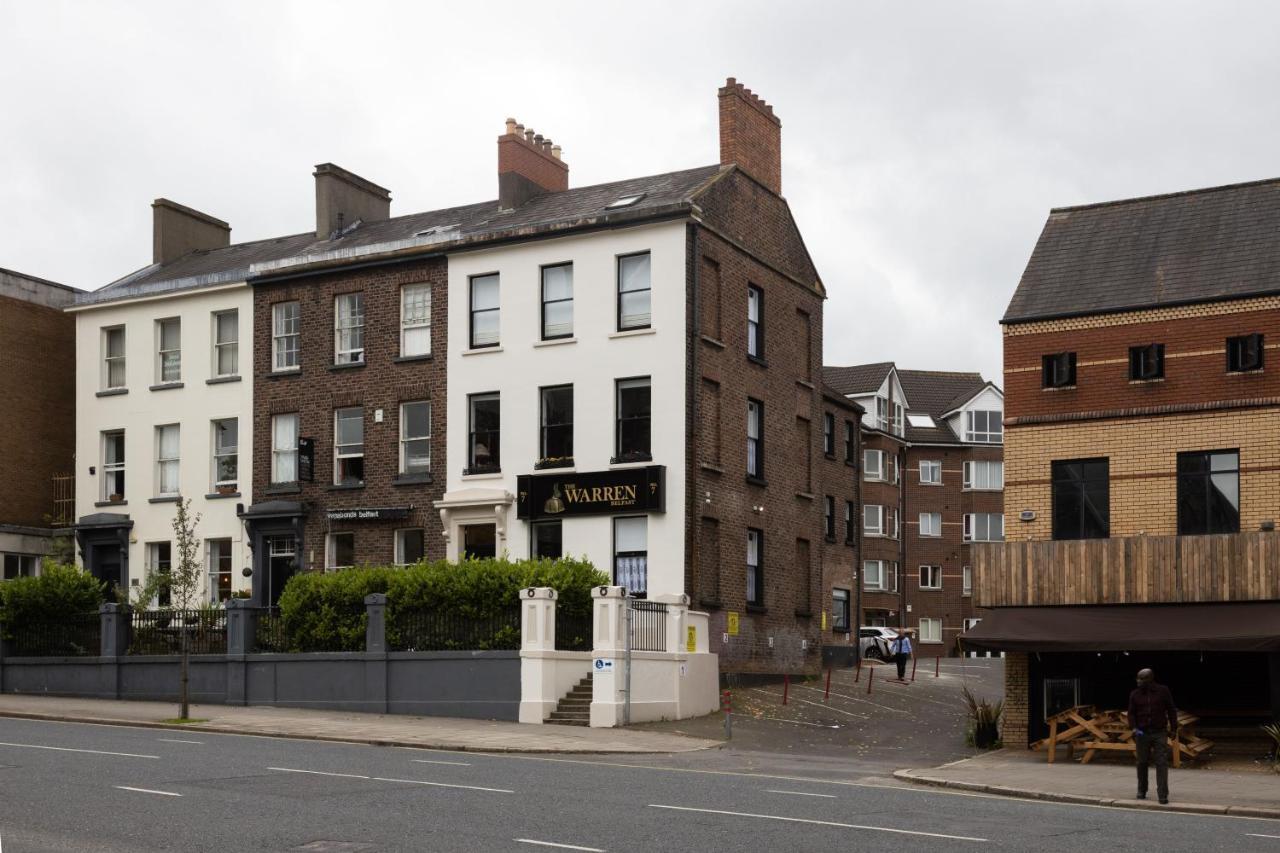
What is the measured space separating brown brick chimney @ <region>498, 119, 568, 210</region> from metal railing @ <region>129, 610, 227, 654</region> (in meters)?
13.2

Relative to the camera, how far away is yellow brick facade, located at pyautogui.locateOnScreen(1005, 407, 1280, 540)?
26578 mm

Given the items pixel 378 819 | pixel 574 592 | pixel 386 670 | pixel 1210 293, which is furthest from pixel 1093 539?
pixel 378 819

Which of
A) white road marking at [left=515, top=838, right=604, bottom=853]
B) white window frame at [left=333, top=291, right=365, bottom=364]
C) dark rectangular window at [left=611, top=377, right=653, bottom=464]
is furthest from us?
white window frame at [left=333, top=291, right=365, bottom=364]

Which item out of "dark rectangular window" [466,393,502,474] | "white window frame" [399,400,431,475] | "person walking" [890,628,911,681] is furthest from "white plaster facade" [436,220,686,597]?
"person walking" [890,628,911,681]

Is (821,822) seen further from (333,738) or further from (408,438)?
(408,438)

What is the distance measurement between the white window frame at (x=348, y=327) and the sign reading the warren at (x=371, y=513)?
3.89m

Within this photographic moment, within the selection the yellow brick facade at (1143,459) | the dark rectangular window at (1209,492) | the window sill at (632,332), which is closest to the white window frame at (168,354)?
the window sill at (632,332)

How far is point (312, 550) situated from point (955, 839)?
28432 millimetres

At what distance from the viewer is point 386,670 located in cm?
3194

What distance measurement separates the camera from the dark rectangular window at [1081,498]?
27.8 metres

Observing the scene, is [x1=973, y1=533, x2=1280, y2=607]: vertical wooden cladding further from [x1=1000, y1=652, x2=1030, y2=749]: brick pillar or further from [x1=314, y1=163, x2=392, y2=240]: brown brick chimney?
[x1=314, y1=163, x2=392, y2=240]: brown brick chimney

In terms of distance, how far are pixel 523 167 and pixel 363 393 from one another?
24.2 ft

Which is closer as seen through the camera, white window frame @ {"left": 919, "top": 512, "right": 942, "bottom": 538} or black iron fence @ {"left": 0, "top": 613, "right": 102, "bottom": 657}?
black iron fence @ {"left": 0, "top": 613, "right": 102, "bottom": 657}

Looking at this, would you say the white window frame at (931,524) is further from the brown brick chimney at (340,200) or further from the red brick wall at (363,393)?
the red brick wall at (363,393)
